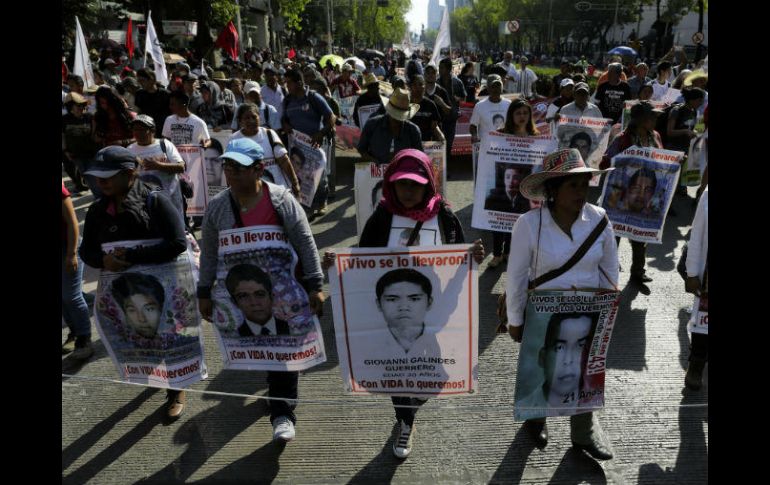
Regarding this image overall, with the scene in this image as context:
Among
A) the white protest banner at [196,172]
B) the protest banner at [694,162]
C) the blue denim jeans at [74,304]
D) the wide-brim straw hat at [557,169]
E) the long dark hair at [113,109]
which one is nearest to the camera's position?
the wide-brim straw hat at [557,169]

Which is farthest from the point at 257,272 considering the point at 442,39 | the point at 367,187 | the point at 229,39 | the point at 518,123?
the point at 229,39

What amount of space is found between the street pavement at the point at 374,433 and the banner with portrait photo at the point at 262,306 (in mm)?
342

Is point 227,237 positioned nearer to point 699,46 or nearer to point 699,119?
point 699,119

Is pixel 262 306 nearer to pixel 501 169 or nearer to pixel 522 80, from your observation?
pixel 501 169

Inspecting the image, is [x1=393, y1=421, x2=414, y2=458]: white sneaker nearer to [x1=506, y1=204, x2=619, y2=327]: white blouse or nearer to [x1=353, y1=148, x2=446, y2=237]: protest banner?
[x1=506, y1=204, x2=619, y2=327]: white blouse

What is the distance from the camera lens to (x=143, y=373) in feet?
12.1

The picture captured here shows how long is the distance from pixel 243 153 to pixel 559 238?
1.74 metres

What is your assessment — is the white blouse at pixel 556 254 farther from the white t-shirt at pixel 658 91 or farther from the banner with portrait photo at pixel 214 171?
the white t-shirt at pixel 658 91

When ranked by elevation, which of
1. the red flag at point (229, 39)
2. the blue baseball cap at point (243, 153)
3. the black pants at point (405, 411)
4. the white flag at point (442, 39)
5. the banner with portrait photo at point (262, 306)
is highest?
the red flag at point (229, 39)

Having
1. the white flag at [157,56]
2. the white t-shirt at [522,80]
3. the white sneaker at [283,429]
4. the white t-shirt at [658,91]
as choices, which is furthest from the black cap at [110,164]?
the white t-shirt at [522,80]

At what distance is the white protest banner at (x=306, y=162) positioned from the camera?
7.48m

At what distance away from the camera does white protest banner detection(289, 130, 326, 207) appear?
748cm
